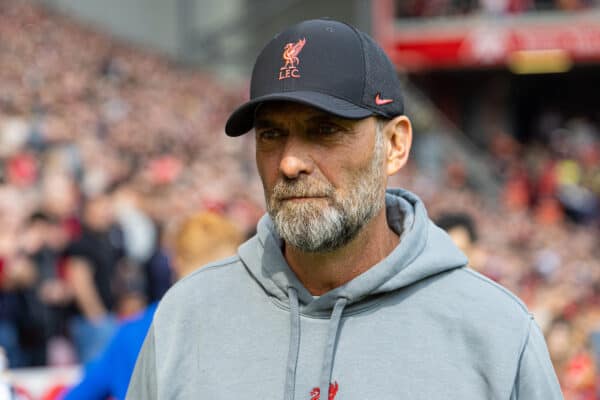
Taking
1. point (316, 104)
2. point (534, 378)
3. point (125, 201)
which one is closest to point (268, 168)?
point (316, 104)

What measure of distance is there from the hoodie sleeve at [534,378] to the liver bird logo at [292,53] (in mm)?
727

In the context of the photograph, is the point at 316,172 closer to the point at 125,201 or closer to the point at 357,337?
the point at 357,337

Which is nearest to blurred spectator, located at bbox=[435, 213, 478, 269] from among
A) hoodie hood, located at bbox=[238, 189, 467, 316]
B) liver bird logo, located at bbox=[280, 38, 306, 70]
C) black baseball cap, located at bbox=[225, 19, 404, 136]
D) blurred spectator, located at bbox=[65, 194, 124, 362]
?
hoodie hood, located at bbox=[238, 189, 467, 316]

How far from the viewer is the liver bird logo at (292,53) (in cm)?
201

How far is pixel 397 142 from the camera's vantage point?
2.17 m

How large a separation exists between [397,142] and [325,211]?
0.87 feet

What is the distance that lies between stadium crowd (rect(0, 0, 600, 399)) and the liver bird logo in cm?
285

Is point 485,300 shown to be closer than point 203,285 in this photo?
Yes

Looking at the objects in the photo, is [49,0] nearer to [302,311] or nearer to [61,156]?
[61,156]

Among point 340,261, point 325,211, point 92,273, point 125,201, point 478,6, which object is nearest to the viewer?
point 325,211

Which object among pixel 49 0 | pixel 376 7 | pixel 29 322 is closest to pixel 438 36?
Result: pixel 376 7

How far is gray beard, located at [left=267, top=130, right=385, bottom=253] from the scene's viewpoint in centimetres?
202

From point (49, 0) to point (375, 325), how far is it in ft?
86.3

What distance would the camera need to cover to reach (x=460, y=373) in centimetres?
193
